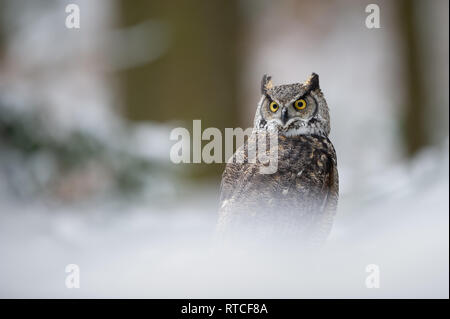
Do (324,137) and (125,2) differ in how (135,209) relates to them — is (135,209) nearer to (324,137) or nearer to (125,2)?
(324,137)

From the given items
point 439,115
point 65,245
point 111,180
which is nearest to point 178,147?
point 111,180

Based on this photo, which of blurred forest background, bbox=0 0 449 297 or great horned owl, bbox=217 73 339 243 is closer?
great horned owl, bbox=217 73 339 243

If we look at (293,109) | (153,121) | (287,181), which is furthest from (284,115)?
(153,121)

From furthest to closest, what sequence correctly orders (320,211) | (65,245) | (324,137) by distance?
(65,245)
(324,137)
(320,211)

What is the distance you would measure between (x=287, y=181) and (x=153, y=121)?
184 centimetres

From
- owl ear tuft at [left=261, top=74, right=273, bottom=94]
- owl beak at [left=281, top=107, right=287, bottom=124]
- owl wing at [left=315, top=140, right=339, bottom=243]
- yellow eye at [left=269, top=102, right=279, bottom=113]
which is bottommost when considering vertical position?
owl wing at [left=315, top=140, right=339, bottom=243]

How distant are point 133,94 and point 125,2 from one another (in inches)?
23.9

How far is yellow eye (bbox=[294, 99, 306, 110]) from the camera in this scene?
144 centimetres

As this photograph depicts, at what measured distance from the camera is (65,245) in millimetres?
2029

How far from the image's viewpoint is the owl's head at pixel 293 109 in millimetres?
1402

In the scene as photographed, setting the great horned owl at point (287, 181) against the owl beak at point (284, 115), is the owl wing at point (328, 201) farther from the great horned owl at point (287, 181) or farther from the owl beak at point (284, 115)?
the owl beak at point (284, 115)

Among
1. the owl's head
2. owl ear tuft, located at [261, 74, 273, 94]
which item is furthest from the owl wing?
owl ear tuft, located at [261, 74, 273, 94]

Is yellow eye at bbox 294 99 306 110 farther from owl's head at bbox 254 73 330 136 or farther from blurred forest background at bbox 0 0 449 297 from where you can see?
blurred forest background at bbox 0 0 449 297

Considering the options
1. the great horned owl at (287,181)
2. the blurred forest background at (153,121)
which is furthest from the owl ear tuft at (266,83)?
the blurred forest background at (153,121)
